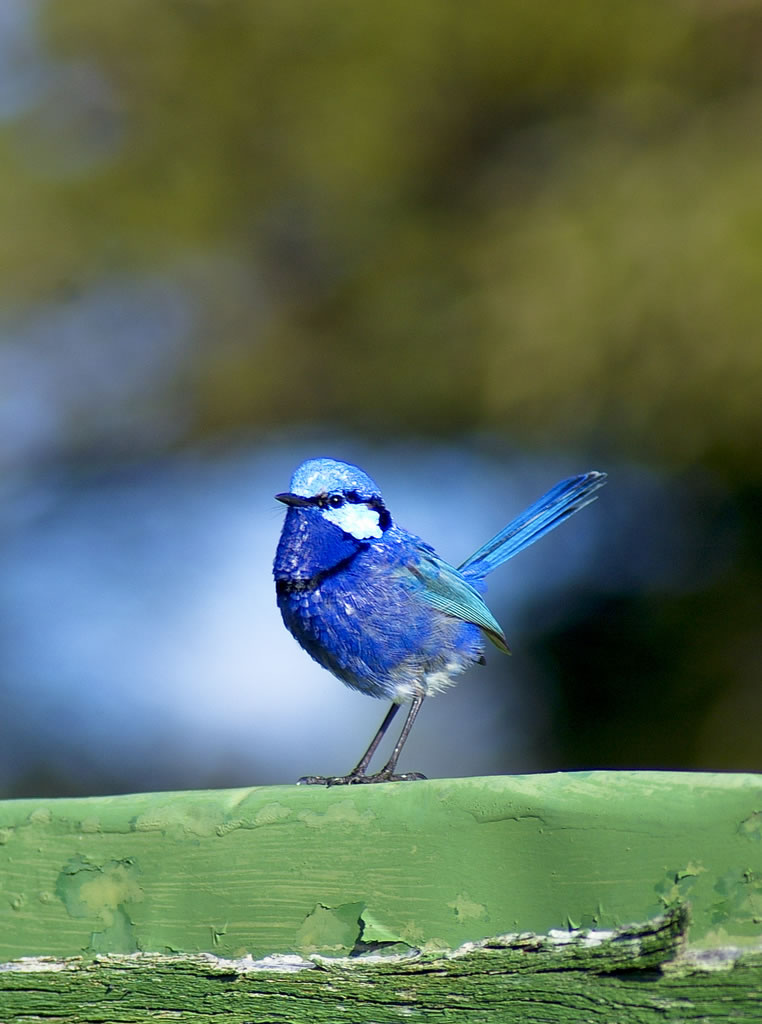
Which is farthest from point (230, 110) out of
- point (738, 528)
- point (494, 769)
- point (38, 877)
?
point (38, 877)

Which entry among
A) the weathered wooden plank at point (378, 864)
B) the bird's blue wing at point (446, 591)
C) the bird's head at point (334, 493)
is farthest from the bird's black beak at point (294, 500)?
the weathered wooden plank at point (378, 864)

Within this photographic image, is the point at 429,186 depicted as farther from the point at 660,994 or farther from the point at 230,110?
the point at 660,994

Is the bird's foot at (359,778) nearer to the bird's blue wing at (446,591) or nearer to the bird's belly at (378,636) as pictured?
the bird's belly at (378,636)

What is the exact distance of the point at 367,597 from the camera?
7.70 feet

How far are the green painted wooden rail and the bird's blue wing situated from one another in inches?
36.2

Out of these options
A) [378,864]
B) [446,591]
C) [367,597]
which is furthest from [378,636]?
[378,864]

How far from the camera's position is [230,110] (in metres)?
5.01

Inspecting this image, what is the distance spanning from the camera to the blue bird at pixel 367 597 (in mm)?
2324

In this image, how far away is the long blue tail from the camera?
2.69m

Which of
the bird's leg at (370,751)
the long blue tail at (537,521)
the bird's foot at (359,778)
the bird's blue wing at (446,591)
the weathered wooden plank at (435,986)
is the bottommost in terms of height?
the weathered wooden plank at (435,986)

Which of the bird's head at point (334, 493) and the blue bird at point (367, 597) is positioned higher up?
the bird's head at point (334, 493)

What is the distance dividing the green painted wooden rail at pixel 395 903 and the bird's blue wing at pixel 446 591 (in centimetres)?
92

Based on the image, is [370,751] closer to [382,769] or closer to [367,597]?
[382,769]

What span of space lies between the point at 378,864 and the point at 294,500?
3.24ft
